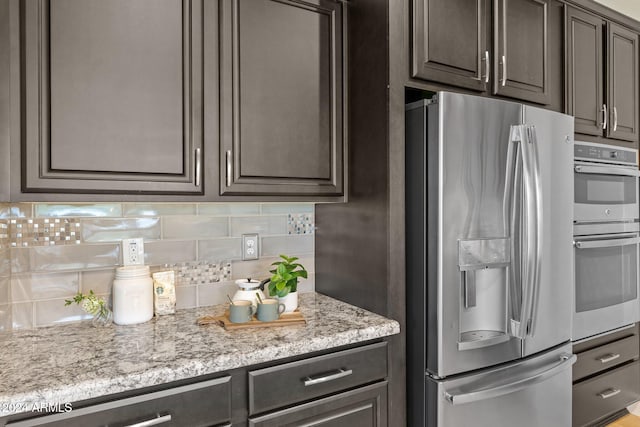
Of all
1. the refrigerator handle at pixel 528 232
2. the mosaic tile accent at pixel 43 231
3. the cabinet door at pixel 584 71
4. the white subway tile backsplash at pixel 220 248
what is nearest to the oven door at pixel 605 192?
the cabinet door at pixel 584 71

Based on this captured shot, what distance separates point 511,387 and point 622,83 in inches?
76.8

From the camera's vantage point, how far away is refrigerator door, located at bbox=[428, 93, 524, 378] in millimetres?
1517

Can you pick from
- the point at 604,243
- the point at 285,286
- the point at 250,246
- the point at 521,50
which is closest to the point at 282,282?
the point at 285,286

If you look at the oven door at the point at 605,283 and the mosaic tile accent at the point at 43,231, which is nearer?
the mosaic tile accent at the point at 43,231

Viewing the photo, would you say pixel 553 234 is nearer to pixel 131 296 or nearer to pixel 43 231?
pixel 131 296

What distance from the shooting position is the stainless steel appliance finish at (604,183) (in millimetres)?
2150

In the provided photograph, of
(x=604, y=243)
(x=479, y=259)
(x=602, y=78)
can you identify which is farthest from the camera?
(x=602, y=78)

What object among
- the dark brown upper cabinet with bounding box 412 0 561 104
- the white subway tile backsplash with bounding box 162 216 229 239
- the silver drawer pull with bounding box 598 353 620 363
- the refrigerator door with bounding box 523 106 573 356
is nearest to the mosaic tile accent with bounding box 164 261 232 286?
the white subway tile backsplash with bounding box 162 216 229 239

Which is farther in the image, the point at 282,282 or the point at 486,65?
the point at 486,65

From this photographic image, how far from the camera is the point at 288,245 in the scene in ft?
6.64

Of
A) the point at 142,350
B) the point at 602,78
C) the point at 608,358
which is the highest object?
the point at 602,78

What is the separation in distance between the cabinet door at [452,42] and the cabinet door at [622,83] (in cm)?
107

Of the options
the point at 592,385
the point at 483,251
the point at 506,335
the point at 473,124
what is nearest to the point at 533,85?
the point at 473,124

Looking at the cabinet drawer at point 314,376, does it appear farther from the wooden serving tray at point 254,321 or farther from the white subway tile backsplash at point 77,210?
the white subway tile backsplash at point 77,210
